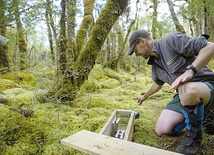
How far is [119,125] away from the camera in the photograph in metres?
2.27

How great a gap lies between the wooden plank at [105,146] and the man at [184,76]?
22.5 inches

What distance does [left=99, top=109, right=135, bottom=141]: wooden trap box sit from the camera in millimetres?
1818

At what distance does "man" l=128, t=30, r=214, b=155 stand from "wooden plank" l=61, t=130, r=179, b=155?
57cm

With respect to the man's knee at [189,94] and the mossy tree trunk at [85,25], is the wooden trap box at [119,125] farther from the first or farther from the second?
the mossy tree trunk at [85,25]

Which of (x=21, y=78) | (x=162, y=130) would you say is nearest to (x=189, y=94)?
(x=162, y=130)

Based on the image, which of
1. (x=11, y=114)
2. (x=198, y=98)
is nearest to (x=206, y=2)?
(x=198, y=98)

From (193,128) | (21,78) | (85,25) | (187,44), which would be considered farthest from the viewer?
(21,78)

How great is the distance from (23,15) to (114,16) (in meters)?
1.59

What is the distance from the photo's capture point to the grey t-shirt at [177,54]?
1.64m

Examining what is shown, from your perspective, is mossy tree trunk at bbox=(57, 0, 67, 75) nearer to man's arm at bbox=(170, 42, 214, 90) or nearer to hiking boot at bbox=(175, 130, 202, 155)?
man's arm at bbox=(170, 42, 214, 90)

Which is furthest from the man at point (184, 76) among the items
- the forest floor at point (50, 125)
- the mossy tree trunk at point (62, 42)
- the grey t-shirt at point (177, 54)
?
the mossy tree trunk at point (62, 42)

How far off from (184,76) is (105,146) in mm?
976

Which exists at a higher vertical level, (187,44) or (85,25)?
(85,25)

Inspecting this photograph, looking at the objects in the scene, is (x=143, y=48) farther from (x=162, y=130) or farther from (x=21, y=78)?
(x=21, y=78)
